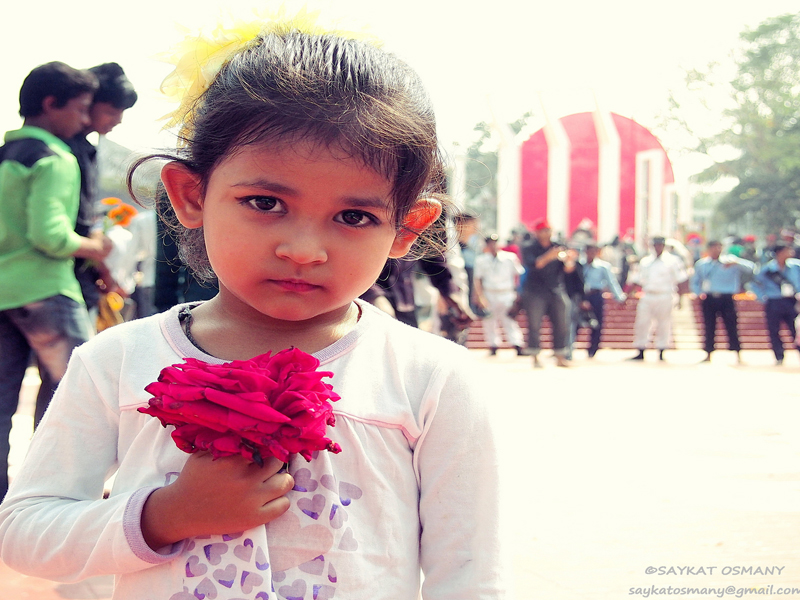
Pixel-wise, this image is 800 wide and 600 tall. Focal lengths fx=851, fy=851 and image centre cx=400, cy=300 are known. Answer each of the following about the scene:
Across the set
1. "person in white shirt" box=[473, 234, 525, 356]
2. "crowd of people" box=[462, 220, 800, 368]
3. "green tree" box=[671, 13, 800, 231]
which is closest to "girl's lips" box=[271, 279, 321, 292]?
"crowd of people" box=[462, 220, 800, 368]

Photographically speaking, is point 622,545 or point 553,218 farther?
point 553,218

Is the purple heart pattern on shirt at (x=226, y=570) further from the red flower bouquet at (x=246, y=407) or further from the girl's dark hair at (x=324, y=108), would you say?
the girl's dark hair at (x=324, y=108)

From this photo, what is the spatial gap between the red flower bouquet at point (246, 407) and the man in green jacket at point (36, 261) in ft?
7.59

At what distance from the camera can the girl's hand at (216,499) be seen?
1166 mm

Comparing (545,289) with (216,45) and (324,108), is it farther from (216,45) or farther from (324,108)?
(324,108)

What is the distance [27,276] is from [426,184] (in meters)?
2.35

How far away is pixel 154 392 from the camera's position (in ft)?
3.76

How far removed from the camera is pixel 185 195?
4.70 ft

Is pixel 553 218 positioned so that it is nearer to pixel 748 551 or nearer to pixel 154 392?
pixel 748 551

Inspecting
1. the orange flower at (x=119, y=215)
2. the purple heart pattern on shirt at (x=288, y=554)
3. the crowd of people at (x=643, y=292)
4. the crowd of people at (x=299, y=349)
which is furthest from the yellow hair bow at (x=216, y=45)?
the crowd of people at (x=643, y=292)

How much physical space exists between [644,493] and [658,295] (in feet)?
30.0

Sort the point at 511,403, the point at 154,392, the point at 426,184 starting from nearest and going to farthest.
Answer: the point at 154,392, the point at 426,184, the point at 511,403

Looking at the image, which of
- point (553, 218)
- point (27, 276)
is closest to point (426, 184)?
point (27, 276)

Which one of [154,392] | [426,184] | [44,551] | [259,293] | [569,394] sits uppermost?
[426,184]
